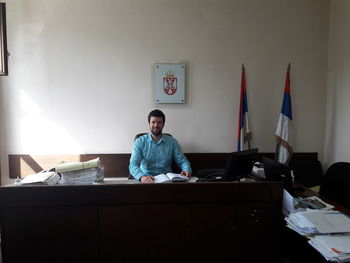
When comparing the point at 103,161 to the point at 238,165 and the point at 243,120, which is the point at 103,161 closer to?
the point at 243,120

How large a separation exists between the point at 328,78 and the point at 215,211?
2.52 meters

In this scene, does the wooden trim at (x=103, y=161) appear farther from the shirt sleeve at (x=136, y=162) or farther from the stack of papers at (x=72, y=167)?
the stack of papers at (x=72, y=167)

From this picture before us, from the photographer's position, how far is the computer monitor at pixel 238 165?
151cm

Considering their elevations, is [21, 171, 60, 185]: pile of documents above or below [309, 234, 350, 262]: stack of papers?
above

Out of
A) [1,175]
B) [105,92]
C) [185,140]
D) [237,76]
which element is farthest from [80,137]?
[237,76]

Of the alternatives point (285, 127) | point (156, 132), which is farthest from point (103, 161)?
point (285, 127)

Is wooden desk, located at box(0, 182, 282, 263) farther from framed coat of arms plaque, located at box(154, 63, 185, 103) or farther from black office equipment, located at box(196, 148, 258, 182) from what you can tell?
framed coat of arms plaque, located at box(154, 63, 185, 103)

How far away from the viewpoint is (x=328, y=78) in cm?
295

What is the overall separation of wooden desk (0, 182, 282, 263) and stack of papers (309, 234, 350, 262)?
0.71ft

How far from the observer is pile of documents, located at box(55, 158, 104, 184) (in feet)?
5.08

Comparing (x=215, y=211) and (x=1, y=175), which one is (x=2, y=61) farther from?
(x=215, y=211)

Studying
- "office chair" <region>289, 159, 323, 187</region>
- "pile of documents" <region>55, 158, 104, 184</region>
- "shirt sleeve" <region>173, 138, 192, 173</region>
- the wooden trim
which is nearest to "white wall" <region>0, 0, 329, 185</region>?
the wooden trim

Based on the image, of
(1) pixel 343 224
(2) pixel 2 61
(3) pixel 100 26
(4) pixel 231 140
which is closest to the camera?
(1) pixel 343 224

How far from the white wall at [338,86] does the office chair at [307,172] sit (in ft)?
0.63
